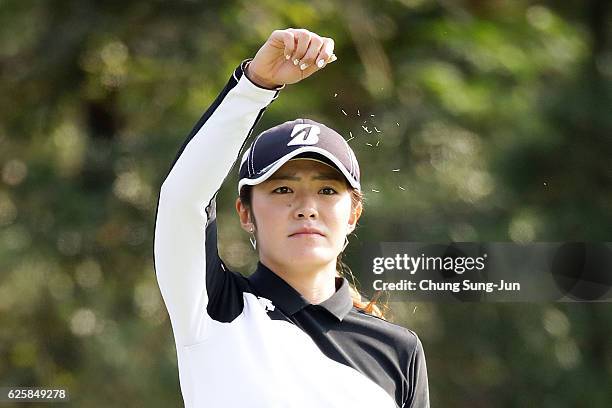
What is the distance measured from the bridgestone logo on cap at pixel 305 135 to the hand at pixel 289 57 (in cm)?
13

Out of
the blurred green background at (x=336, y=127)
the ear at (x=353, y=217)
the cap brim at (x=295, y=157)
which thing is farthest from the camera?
the blurred green background at (x=336, y=127)

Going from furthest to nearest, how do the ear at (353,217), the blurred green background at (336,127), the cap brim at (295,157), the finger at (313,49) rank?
the blurred green background at (336,127) → the ear at (353,217) → the cap brim at (295,157) → the finger at (313,49)

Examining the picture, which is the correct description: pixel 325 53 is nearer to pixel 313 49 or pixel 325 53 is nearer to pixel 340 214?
pixel 313 49

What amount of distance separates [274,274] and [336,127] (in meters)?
2.51

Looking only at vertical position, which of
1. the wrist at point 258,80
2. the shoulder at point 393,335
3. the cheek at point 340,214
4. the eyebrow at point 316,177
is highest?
the wrist at point 258,80

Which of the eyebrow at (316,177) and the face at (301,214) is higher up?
the eyebrow at (316,177)

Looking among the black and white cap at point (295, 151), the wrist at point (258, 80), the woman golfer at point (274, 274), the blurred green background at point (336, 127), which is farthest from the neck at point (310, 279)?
the blurred green background at point (336, 127)

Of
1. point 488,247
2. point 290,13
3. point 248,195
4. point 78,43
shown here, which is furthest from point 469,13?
point 248,195

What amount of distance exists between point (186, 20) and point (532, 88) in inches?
48.5

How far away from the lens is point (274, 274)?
4.38 ft

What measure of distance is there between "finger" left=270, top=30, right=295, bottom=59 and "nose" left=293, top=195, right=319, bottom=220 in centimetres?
22

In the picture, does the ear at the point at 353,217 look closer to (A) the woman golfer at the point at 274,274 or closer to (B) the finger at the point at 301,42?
(A) the woman golfer at the point at 274,274

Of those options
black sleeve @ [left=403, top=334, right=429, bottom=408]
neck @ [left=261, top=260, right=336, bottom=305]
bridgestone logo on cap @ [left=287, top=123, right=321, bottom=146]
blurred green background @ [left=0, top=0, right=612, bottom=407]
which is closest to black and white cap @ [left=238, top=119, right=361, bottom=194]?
bridgestone logo on cap @ [left=287, top=123, right=321, bottom=146]

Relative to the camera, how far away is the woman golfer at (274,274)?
1180 mm
